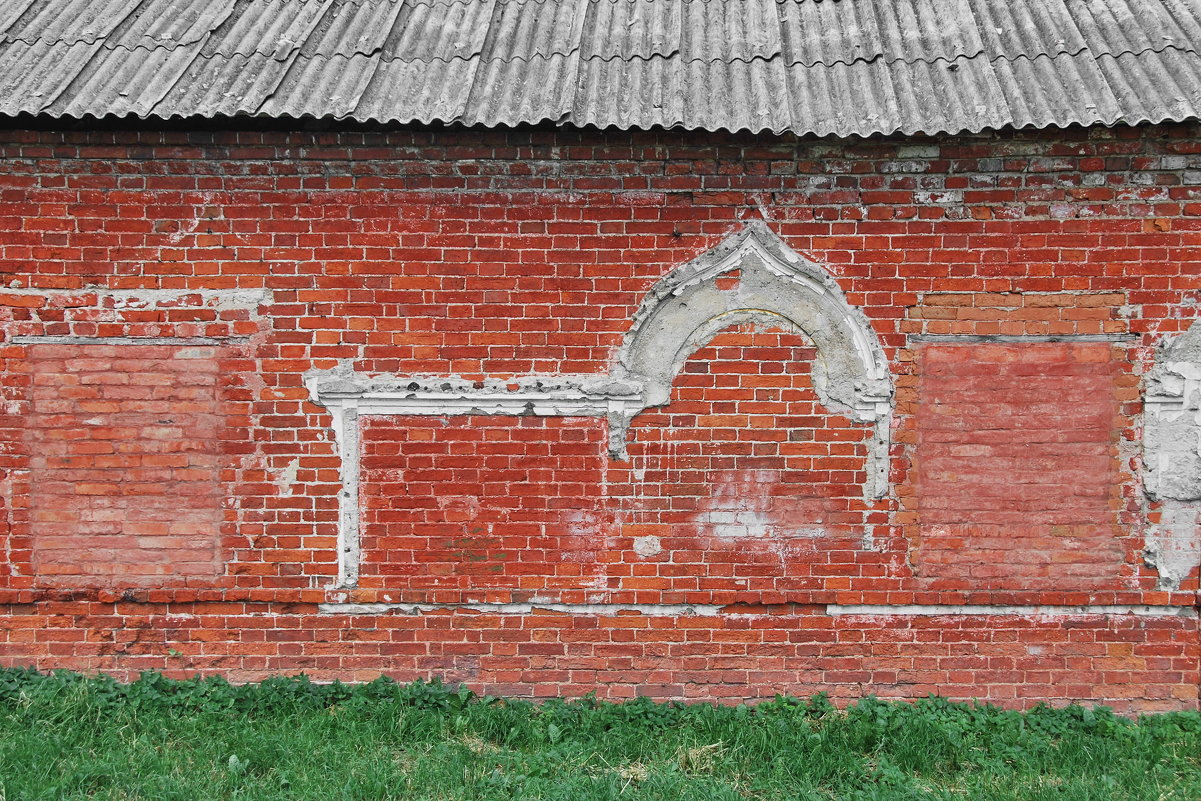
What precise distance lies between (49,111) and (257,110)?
97cm

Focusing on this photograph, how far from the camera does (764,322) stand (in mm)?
4230

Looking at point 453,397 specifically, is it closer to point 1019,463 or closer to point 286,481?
point 286,481

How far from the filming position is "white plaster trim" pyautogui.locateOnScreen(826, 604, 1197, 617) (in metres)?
4.23

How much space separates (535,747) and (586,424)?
5.13ft

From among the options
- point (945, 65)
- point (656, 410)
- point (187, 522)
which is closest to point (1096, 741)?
point (656, 410)

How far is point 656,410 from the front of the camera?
4.24 meters

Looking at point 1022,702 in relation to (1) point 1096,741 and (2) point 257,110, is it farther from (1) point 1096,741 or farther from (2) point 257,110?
(2) point 257,110

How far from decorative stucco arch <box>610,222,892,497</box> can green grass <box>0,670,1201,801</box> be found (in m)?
1.27

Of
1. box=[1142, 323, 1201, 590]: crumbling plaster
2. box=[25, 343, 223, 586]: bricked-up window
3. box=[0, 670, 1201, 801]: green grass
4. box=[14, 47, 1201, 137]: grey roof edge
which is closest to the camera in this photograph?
box=[0, 670, 1201, 801]: green grass

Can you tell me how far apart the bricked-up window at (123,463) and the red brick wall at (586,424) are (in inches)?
0.6

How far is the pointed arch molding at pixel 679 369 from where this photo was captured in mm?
4207

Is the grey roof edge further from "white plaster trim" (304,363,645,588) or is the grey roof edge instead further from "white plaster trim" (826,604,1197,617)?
"white plaster trim" (826,604,1197,617)

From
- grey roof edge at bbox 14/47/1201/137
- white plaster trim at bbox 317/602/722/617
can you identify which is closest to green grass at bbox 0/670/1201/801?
white plaster trim at bbox 317/602/722/617

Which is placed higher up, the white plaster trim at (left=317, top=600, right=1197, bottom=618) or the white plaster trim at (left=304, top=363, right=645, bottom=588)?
the white plaster trim at (left=304, top=363, right=645, bottom=588)
